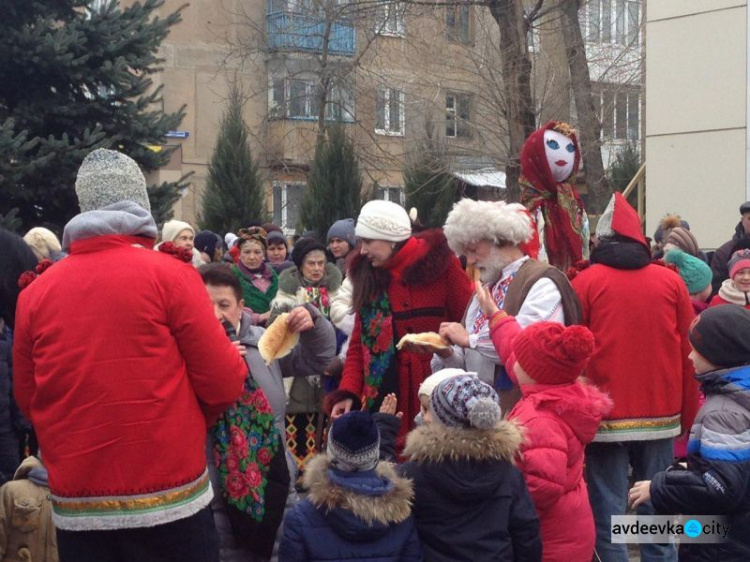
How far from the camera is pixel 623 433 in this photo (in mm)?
5465

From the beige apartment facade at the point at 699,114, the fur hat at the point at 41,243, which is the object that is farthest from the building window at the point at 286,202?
the fur hat at the point at 41,243

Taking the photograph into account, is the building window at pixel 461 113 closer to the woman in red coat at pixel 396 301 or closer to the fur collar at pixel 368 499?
the woman in red coat at pixel 396 301

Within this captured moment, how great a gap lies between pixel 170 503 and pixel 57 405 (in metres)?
0.49

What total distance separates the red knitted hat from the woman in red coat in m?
1.20

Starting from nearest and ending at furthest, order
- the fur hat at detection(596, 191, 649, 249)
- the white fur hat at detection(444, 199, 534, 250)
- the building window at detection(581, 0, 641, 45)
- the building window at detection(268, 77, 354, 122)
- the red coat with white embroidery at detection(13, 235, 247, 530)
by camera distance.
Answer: the red coat with white embroidery at detection(13, 235, 247, 530) → the white fur hat at detection(444, 199, 534, 250) → the fur hat at detection(596, 191, 649, 249) → the building window at detection(581, 0, 641, 45) → the building window at detection(268, 77, 354, 122)

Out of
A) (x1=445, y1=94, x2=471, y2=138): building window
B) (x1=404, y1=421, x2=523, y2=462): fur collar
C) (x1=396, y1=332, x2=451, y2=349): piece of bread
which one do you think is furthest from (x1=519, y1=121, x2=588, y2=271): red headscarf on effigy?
(x1=445, y1=94, x2=471, y2=138): building window

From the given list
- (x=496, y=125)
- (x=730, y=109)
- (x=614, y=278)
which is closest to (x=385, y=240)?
(x=614, y=278)

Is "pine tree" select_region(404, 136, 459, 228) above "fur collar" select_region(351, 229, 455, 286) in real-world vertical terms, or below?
above

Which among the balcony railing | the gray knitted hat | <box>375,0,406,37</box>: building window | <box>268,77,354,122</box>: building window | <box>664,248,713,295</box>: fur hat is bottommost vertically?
<box>664,248,713,295</box>: fur hat

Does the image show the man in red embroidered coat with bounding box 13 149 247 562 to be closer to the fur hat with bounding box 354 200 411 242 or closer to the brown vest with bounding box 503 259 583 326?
the brown vest with bounding box 503 259 583 326

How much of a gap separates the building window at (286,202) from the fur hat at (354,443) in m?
25.9

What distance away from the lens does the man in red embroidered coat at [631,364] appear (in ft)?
17.9

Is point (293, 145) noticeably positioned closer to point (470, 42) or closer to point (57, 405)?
point (470, 42)

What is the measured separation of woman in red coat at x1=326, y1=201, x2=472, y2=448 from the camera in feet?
18.4
